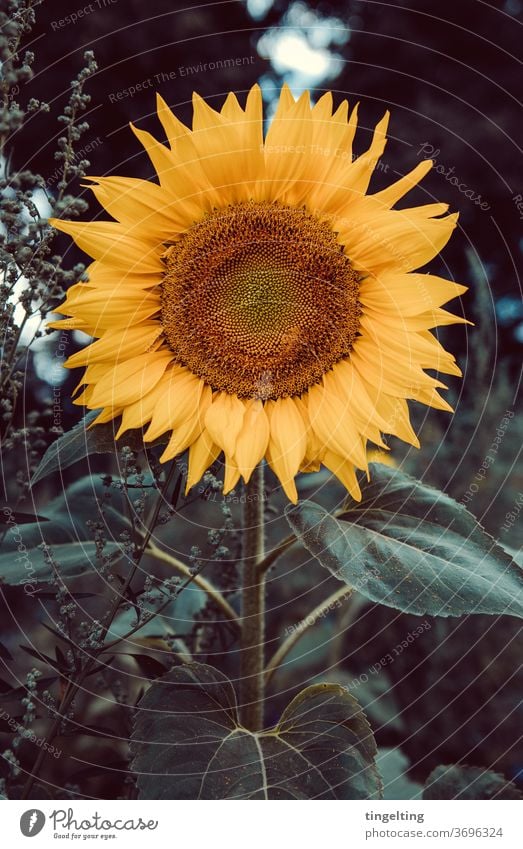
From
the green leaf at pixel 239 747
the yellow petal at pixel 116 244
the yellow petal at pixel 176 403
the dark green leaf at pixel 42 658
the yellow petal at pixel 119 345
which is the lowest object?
the green leaf at pixel 239 747

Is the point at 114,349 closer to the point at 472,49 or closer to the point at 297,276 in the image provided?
the point at 297,276

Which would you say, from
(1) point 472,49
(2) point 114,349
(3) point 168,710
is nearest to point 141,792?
(3) point 168,710

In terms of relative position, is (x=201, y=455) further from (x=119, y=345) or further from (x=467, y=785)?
(x=467, y=785)

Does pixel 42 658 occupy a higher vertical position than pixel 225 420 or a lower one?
lower

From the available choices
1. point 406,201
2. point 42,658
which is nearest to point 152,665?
point 42,658

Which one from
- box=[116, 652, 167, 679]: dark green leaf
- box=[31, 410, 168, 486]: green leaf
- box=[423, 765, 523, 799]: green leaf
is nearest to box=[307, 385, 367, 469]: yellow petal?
box=[31, 410, 168, 486]: green leaf

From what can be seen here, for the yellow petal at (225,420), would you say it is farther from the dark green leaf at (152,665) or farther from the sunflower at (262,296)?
the dark green leaf at (152,665)
